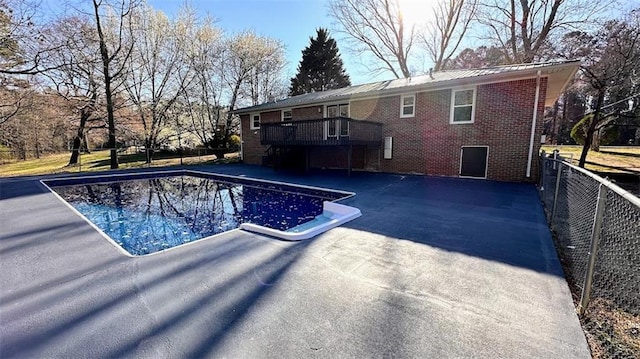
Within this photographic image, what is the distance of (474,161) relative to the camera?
1014 centimetres

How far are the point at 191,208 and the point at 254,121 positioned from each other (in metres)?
10.6

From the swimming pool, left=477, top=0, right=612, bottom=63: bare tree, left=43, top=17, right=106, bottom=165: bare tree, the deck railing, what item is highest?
left=477, top=0, right=612, bottom=63: bare tree

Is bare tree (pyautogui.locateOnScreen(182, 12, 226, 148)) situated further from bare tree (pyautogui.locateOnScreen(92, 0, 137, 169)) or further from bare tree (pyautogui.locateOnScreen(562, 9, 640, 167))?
bare tree (pyautogui.locateOnScreen(562, 9, 640, 167))

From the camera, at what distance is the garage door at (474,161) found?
32.6 ft

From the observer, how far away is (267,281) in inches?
121

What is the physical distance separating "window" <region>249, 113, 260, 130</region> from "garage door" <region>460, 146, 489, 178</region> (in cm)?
1127

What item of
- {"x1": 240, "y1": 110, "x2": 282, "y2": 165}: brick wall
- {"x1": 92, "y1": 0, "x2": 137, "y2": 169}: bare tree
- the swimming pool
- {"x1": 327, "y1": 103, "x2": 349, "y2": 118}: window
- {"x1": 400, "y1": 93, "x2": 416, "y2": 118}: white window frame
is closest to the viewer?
A: the swimming pool

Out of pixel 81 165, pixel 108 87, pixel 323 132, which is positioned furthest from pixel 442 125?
pixel 81 165

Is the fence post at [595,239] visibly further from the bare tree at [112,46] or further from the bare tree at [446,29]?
the bare tree at [446,29]

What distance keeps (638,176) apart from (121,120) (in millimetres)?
27268

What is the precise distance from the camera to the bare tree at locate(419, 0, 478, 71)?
19.2 m

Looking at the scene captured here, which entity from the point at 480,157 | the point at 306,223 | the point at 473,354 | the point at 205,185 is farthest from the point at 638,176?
the point at 205,185

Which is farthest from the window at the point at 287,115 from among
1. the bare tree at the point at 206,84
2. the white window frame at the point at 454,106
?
the bare tree at the point at 206,84

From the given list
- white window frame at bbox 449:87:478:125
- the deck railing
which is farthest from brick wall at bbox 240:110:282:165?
white window frame at bbox 449:87:478:125
